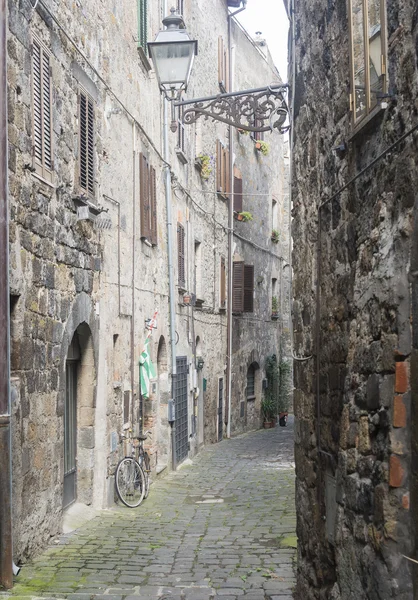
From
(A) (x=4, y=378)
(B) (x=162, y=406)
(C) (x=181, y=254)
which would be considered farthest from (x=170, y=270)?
(A) (x=4, y=378)

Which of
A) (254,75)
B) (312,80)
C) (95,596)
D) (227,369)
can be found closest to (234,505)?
(95,596)

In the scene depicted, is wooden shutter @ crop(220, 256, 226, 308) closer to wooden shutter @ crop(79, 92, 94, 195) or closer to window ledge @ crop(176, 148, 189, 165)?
window ledge @ crop(176, 148, 189, 165)

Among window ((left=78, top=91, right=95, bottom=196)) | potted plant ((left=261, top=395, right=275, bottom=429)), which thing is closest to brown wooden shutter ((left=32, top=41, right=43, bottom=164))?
window ((left=78, top=91, right=95, bottom=196))

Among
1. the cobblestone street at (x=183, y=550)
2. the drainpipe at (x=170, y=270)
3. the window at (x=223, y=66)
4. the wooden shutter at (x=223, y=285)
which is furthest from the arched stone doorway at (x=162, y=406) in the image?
the window at (x=223, y=66)

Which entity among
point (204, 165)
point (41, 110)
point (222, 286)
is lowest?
point (222, 286)

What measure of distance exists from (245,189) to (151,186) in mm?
9999

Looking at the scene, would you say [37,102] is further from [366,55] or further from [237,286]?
[237,286]

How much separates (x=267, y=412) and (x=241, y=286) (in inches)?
190

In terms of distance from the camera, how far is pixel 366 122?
400 centimetres

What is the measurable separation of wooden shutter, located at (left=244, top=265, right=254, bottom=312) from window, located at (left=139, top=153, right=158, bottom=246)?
8.94m

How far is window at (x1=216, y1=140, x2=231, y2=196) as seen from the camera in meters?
19.8

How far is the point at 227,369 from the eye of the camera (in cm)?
2098

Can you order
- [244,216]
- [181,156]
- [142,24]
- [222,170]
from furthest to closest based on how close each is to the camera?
[244,216] < [222,170] < [181,156] < [142,24]

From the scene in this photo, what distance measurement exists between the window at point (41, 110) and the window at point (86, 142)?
124 centimetres
